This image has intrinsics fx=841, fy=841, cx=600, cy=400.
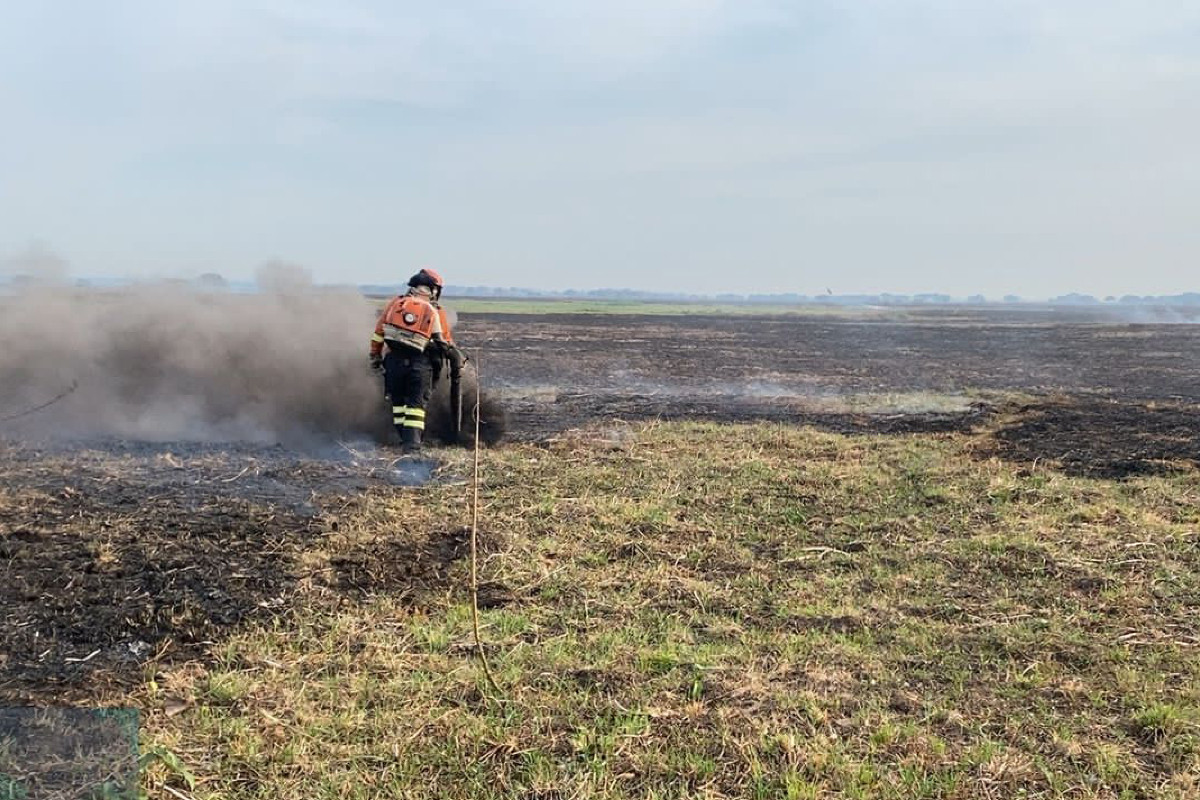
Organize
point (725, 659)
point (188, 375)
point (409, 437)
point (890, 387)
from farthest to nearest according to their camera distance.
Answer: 1. point (890, 387)
2. point (188, 375)
3. point (409, 437)
4. point (725, 659)

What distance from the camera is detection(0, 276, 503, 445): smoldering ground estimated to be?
11.3 m

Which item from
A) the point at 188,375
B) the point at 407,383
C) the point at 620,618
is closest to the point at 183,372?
the point at 188,375

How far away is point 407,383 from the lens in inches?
400

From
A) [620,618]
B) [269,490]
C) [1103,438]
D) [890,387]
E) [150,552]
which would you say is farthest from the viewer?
[890,387]

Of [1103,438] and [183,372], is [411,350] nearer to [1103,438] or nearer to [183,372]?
[183,372]

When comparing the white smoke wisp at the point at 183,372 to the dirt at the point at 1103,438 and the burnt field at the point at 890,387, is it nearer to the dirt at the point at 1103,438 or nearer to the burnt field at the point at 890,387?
the burnt field at the point at 890,387

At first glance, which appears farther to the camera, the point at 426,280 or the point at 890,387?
the point at 890,387

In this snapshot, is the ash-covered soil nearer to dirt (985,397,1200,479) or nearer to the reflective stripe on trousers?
the reflective stripe on trousers

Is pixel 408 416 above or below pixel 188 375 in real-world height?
below

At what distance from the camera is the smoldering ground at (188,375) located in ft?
37.1

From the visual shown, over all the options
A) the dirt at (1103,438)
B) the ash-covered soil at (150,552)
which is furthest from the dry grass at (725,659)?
the dirt at (1103,438)

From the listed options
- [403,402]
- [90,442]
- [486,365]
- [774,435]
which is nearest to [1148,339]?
[486,365]

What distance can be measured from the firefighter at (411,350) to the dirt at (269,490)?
28.4 inches

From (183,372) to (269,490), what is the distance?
5152 millimetres
